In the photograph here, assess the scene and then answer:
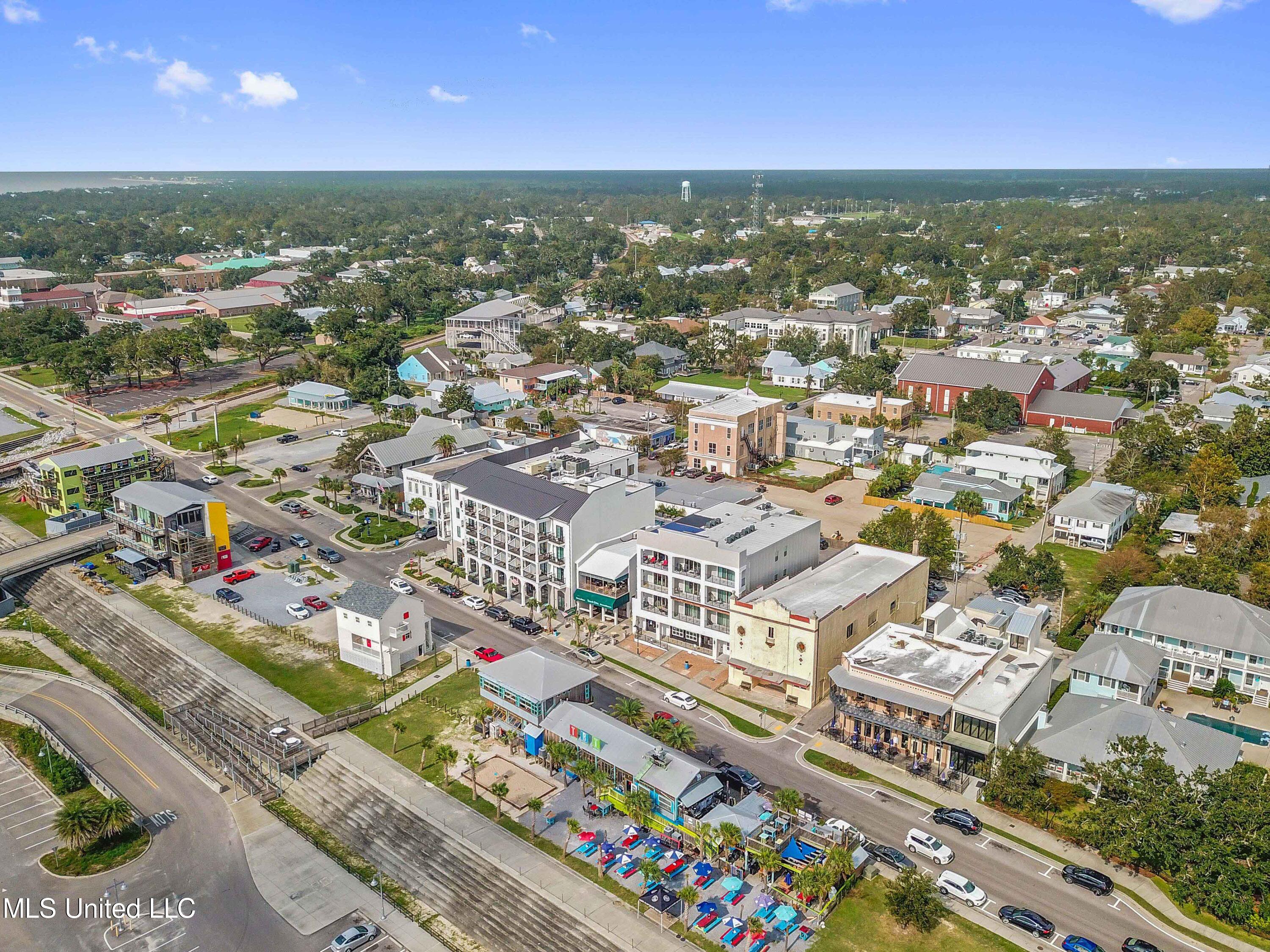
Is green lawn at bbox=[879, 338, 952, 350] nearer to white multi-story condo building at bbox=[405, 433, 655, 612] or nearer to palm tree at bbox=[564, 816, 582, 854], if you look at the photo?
white multi-story condo building at bbox=[405, 433, 655, 612]

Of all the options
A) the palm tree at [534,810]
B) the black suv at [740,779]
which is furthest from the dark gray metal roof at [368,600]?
the black suv at [740,779]

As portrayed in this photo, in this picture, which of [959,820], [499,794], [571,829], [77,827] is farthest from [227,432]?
[959,820]

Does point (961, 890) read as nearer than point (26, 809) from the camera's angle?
Yes

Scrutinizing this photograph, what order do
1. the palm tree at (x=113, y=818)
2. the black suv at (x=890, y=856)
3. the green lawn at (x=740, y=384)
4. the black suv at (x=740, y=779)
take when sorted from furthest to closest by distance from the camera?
the green lawn at (x=740, y=384), the black suv at (x=740, y=779), the palm tree at (x=113, y=818), the black suv at (x=890, y=856)

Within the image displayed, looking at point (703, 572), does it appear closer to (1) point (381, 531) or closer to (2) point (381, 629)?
(2) point (381, 629)

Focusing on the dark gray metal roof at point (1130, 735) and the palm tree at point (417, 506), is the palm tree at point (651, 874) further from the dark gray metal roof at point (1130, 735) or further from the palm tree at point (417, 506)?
the palm tree at point (417, 506)

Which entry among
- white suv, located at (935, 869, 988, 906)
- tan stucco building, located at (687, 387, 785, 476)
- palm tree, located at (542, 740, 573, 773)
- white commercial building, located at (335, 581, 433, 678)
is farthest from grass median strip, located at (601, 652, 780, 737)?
tan stucco building, located at (687, 387, 785, 476)

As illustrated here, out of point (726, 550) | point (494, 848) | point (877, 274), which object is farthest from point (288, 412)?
point (877, 274)
